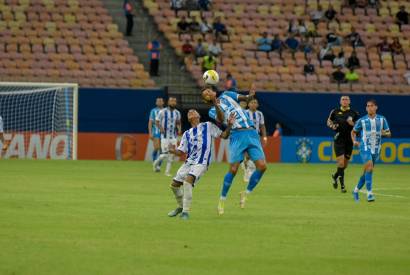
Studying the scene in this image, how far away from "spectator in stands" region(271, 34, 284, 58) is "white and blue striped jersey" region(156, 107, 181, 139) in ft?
41.9

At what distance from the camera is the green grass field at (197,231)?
37.2 feet

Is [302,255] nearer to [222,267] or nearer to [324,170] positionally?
[222,267]

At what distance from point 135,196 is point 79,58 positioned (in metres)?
20.5

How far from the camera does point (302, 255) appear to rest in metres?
12.2

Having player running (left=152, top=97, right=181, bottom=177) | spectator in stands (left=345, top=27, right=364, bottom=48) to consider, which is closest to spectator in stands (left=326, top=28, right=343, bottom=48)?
spectator in stands (left=345, top=27, right=364, bottom=48)

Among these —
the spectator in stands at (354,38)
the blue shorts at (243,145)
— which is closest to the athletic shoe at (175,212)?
the blue shorts at (243,145)

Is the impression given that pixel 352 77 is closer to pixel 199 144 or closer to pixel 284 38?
pixel 284 38

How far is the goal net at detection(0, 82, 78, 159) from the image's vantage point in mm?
37750

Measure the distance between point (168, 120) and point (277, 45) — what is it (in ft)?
42.8

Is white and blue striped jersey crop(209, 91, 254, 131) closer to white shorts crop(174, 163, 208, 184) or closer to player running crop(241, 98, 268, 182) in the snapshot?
white shorts crop(174, 163, 208, 184)

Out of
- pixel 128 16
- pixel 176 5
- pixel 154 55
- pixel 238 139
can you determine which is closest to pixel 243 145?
pixel 238 139

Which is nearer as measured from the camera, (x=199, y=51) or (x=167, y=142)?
(x=167, y=142)

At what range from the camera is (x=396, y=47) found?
147 feet

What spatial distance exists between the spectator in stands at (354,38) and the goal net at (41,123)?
41.1 feet
